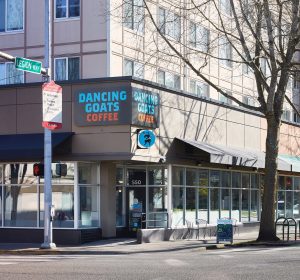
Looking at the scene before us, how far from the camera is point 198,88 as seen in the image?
3666 cm

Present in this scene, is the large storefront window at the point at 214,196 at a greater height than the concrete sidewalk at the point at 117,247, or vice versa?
the large storefront window at the point at 214,196

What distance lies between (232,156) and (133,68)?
6.67 meters

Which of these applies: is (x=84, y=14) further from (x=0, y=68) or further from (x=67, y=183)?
(x=67, y=183)

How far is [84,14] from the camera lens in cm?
3002

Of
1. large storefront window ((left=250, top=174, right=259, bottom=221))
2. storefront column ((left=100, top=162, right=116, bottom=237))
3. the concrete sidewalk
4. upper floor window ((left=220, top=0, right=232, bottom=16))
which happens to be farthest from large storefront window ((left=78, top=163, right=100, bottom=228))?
upper floor window ((left=220, top=0, right=232, bottom=16))

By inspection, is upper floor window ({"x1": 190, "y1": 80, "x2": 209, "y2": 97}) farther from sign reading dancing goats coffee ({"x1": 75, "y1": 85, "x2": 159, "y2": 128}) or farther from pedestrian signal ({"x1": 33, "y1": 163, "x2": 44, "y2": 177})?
pedestrian signal ({"x1": 33, "y1": 163, "x2": 44, "y2": 177})

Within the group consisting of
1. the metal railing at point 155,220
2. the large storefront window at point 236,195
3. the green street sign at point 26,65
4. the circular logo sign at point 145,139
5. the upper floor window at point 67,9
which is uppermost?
the upper floor window at point 67,9

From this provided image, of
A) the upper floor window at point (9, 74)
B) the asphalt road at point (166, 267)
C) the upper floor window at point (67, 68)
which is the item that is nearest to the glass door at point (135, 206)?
the asphalt road at point (166, 267)

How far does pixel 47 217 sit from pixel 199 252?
17.1 feet

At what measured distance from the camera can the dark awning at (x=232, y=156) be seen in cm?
2656

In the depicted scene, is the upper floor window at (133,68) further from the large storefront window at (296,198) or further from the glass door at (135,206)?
the large storefront window at (296,198)

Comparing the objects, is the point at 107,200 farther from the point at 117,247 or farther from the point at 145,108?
the point at 145,108

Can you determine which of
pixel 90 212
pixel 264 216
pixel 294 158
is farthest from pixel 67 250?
pixel 294 158

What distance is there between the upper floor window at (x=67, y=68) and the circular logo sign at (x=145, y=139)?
718 centimetres
